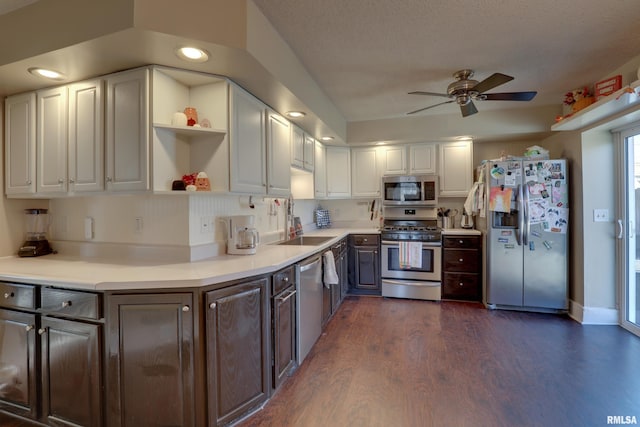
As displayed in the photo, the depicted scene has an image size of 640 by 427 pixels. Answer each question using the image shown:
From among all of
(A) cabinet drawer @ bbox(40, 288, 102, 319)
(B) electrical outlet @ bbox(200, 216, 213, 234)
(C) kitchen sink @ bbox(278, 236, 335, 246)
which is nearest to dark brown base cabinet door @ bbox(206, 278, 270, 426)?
(A) cabinet drawer @ bbox(40, 288, 102, 319)

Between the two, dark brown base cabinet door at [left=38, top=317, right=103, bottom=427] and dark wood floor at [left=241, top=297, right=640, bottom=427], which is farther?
dark wood floor at [left=241, top=297, right=640, bottom=427]

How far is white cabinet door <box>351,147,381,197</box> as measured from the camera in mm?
4477

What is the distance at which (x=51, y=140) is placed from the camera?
216 cm

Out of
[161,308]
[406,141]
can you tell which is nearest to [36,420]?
[161,308]

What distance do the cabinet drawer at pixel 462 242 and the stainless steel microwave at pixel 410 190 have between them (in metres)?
0.61

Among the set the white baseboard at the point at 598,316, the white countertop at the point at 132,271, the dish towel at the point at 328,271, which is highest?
the white countertop at the point at 132,271

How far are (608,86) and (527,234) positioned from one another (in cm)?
157

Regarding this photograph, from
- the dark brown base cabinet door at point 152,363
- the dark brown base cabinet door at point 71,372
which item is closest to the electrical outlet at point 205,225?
the dark brown base cabinet door at point 152,363

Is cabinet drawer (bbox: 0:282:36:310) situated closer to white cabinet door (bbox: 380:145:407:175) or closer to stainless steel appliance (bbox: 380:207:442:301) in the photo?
stainless steel appliance (bbox: 380:207:442:301)

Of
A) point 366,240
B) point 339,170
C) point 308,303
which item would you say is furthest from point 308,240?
point 339,170

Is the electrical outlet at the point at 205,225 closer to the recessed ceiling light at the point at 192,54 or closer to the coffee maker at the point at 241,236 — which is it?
the coffee maker at the point at 241,236

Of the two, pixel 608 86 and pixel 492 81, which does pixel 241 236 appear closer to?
pixel 492 81

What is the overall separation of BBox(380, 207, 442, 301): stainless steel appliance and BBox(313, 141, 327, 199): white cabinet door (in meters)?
1.01

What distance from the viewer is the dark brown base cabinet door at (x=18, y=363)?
1.67 metres
